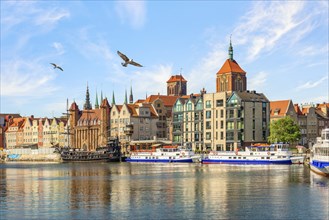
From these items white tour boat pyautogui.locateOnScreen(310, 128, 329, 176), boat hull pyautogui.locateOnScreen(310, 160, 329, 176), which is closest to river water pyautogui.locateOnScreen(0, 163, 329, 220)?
boat hull pyautogui.locateOnScreen(310, 160, 329, 176)

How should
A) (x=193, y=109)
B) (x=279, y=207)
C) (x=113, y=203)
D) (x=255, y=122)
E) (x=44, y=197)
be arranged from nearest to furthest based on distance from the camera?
(x=279, y=207) → (x=113, y=203) → (x=44, y=197) → (x=255, y=122) → (x=193, y=109)

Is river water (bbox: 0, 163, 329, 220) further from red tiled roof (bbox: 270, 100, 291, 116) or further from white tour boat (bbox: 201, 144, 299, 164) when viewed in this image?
red tiled roof (bbox: 270, 100, 291, 116)

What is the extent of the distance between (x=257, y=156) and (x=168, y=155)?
98.3 ft

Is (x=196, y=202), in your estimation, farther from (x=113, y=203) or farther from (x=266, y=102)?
(x=266, y=102)

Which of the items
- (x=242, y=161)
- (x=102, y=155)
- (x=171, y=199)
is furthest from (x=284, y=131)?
(x=171, y=199)

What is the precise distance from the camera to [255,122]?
581 ft

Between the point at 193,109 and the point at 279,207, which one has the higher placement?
the point at 193,109

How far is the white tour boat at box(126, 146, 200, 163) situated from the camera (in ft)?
529

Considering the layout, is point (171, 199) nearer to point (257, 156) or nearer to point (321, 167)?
point (321, 167)

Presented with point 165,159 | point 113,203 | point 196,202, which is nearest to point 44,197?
point 113,203

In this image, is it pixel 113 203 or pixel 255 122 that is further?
pixel 255 122

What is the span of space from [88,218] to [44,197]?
58.4ft

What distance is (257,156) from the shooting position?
143625 millimetres

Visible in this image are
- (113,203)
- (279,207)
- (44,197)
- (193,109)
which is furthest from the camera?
(193,109)
